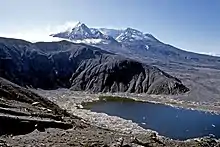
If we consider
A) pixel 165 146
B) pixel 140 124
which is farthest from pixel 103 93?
pixel 165 146

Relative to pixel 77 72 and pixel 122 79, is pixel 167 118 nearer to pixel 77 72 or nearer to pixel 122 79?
pixel 122 79

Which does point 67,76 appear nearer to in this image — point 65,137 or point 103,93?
point 103,93

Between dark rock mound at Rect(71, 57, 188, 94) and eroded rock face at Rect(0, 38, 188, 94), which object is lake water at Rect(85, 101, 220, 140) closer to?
dark rock mound at Rect(71, 57, 188, 94)

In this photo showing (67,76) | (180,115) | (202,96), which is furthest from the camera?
(67,76)

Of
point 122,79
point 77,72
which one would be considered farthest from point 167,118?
point 77,72

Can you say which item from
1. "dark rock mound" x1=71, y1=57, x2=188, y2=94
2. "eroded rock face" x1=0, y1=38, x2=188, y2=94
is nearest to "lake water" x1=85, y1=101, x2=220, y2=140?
"dark rock mound" x1=71, y1=57, x2=188, y2=94

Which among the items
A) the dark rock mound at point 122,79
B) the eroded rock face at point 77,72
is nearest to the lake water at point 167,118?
the dark rock mound at point 122,79
